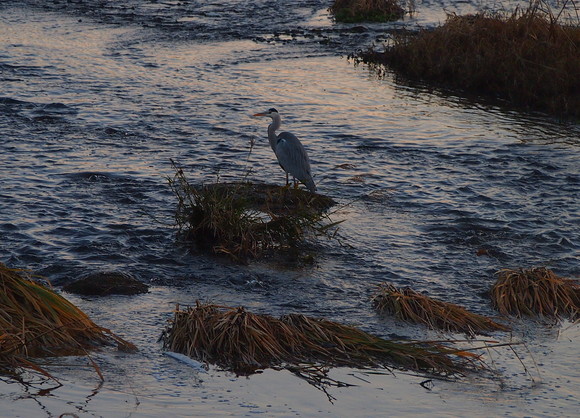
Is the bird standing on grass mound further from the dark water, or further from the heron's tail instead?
the dark water

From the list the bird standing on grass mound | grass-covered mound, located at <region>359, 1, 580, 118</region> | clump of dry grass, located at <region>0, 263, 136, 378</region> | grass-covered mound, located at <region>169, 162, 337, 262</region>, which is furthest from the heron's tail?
grass-covered mound, located at <region>359, 1, 580, 118</region>

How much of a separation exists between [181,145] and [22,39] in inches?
360

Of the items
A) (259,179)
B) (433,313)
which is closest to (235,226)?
(433,313)

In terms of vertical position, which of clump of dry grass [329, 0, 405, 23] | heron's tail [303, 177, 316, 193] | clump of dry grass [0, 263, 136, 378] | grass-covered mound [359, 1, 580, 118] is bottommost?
clump of dry grass [0, 263, 136, 378]

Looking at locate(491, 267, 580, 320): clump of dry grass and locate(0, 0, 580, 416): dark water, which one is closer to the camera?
locate(0, 0, 580, 416): dark water

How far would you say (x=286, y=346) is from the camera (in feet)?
22.7

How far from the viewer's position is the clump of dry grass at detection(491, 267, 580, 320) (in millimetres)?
8109

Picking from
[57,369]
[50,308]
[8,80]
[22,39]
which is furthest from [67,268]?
[22,39]

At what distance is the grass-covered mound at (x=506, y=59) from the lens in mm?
16219

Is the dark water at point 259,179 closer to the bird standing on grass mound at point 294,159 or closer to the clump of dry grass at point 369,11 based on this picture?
the bird standing on grass mound at point 294,159

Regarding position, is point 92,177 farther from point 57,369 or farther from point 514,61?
point 514,61

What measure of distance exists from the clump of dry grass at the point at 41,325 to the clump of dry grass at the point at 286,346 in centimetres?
52

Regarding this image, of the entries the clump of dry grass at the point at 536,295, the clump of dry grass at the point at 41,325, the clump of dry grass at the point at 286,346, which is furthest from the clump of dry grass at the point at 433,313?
the clump of dry grass at the point at 41,325

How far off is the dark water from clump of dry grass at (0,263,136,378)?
269 millimetres
